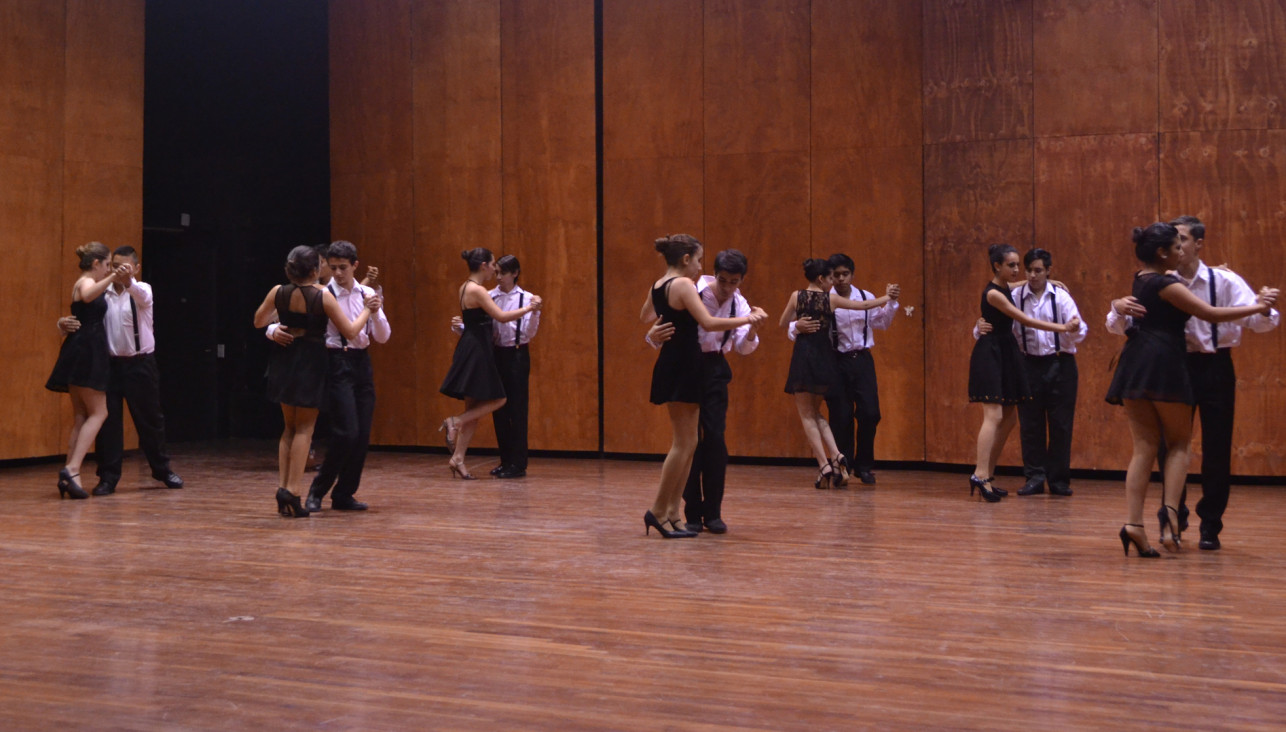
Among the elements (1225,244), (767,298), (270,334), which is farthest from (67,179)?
(1225,244)

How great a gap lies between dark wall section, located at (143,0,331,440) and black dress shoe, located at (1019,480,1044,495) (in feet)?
23.9

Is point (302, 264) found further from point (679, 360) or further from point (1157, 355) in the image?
point (1157, 355)

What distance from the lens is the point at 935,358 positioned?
905 centimetres

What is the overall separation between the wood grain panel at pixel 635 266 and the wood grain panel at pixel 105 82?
411 cm

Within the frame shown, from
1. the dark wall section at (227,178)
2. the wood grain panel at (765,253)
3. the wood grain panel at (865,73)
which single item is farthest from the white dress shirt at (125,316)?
the wood grain panel at (865,73)

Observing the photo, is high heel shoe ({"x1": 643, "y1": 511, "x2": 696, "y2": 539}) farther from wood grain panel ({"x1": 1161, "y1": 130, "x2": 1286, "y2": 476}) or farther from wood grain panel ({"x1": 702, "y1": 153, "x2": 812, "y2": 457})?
wood grain panel ({"x1": 1161, "y1": 130, "x2": 1286, "y2": 476})

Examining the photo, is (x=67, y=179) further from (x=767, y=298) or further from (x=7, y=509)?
(x=767, y=298)

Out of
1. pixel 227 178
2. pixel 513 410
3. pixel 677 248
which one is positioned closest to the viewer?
pixel 677 248

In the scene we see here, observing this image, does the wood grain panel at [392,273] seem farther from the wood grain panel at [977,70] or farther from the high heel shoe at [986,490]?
the high heel shoe at [986,490]

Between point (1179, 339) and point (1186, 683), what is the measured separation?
220 cm

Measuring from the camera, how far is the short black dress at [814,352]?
7.78 m

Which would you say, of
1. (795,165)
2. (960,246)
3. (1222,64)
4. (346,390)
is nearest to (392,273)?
(795,165)

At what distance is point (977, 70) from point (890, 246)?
1.48 metres

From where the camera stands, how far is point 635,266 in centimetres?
989
